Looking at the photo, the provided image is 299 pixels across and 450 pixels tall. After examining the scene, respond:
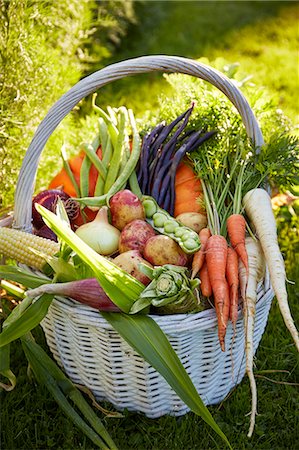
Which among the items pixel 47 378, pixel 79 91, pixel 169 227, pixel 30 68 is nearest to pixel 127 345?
pixel 47 378

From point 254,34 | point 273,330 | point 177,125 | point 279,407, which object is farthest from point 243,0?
point 279,407

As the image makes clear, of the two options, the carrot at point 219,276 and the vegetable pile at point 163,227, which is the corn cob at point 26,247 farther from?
the carrot at point 219,276

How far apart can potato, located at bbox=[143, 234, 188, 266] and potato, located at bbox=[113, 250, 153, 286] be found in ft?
0.14

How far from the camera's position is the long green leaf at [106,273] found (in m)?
1.84

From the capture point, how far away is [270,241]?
2047mm

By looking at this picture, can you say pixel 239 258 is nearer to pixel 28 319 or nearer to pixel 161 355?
pixel 161 355

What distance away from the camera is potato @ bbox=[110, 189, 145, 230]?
2258 mm

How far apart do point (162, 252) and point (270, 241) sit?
33 centimetres

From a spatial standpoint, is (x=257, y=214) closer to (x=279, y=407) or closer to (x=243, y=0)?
(x=279, y=407)

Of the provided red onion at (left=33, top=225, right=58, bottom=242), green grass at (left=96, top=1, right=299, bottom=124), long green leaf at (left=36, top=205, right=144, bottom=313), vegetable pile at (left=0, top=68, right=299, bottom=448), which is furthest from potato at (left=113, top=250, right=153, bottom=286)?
green grass at (left=96, top=1, right=299, bottom=124)

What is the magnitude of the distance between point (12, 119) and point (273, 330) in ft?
4.23

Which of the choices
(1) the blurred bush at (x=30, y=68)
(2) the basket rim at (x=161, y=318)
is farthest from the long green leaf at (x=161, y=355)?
(1) the blurred bush at (x=30, y=68)

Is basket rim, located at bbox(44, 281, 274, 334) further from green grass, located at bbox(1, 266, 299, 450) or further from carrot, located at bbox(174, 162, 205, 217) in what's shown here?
carrot, located at bbox(174, 162, 205, 217)

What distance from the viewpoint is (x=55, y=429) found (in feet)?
6.83
